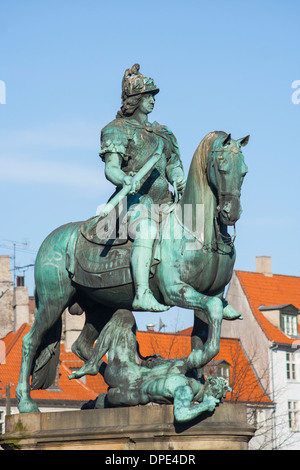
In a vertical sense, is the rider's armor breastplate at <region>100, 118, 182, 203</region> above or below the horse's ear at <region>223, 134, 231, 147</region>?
above

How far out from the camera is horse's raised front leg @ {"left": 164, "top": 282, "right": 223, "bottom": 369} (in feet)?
38.2

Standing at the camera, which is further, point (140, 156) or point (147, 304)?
point (140, 156)

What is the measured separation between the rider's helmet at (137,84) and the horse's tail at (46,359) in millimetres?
2926

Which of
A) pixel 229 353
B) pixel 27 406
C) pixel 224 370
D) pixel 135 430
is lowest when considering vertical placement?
pixel 135 430

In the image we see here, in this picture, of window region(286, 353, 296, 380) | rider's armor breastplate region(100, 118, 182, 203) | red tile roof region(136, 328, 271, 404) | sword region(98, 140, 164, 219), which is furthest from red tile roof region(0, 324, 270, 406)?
sword region(98, 140, 164, 219)

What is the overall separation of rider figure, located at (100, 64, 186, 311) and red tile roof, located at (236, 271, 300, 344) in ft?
131

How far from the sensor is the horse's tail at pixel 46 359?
1355 centimetres

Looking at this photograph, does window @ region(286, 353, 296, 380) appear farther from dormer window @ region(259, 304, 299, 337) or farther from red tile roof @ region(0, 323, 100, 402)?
red tile roof @ region(0, 323, 100, 402)

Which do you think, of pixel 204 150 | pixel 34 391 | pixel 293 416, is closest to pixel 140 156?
pixel 204 150

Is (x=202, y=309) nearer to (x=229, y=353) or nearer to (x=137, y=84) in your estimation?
(x=137, y=84)

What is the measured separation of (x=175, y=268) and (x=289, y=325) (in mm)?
43943

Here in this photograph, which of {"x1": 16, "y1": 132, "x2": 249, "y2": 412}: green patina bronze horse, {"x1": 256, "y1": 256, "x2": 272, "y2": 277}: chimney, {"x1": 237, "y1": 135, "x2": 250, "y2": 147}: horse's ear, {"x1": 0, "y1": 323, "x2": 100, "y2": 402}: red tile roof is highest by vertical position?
{"x1": 256, "y1": 256, "x2": 272, "y2": 277}: chimney

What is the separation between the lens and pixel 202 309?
38.7ft
